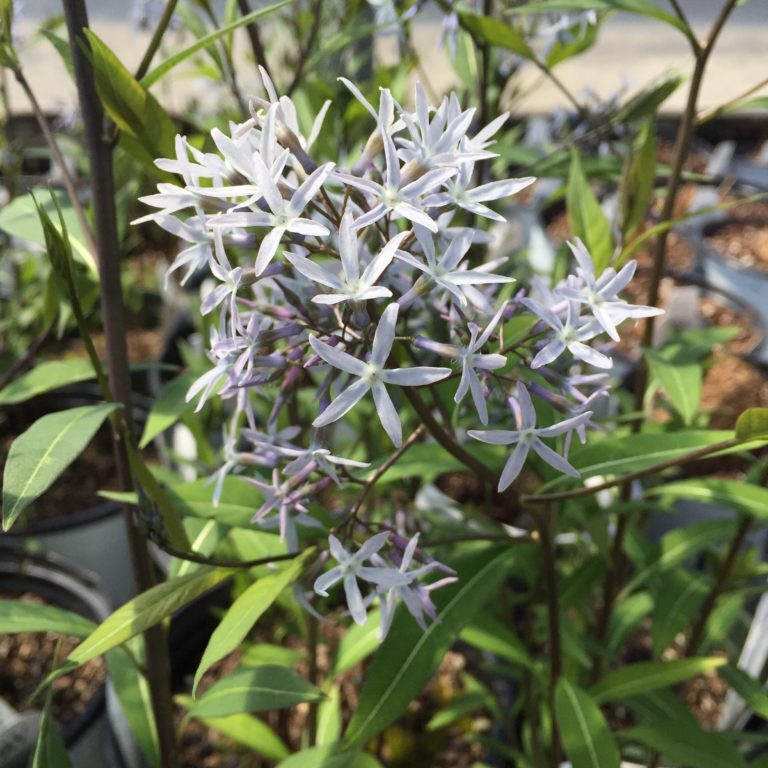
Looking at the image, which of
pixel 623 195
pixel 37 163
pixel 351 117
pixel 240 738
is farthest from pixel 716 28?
pixel 37 163

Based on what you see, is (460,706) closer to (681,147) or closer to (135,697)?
(135,697)

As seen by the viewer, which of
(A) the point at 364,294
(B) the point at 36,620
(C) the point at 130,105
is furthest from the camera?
(B) the point at 36,620

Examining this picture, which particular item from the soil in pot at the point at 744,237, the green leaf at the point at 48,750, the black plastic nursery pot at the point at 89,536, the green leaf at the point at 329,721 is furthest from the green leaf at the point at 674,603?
the soil in pot at the point at 744,237

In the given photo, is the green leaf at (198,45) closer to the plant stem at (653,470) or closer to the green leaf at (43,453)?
the green leaf at (43,453)

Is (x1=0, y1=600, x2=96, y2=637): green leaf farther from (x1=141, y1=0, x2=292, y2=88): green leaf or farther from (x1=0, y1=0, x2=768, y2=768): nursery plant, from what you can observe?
(x1=141, y1=0, x2=292, y2=88): green leaf

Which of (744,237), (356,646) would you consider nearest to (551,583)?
(356,646)
